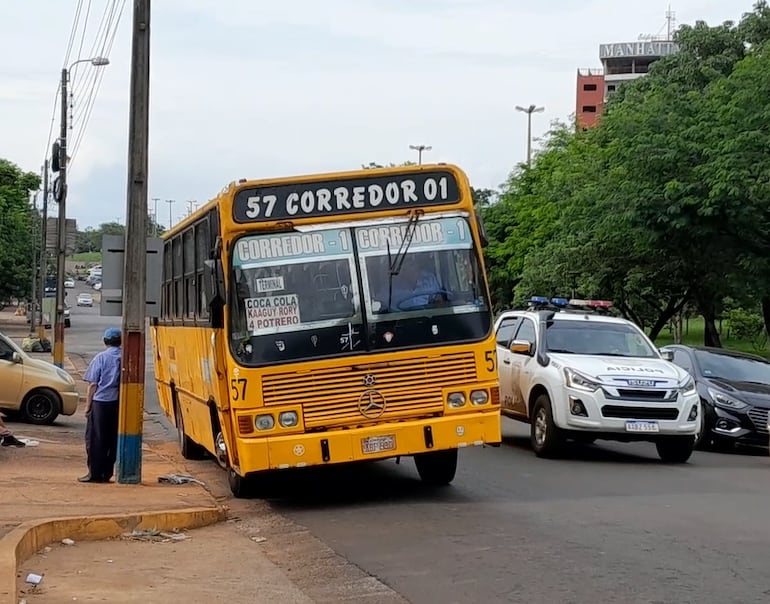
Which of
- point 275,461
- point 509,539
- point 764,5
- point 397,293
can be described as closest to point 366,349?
point 397,293

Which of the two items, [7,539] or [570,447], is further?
[570,447]

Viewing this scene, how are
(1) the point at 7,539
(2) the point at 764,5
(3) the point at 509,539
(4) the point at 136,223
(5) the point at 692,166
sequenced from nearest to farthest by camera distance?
(1) the point at 7,539 < (3) the point at 509,539 < (4) the point at 136,223 < (5) the point at 692,166 < (2) the point at 764,5

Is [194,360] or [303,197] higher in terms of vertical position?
[303,197]

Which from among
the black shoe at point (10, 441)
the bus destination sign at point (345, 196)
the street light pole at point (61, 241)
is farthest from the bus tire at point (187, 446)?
the street light pole at point (61, 241)

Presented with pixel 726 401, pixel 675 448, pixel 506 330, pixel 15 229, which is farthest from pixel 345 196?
pixel 15 229

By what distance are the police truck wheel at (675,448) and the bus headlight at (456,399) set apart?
179 inches

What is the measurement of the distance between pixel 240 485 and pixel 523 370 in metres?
5.39

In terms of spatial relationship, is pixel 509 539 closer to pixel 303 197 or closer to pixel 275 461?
pixel 275 461

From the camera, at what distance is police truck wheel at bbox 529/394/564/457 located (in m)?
14.9

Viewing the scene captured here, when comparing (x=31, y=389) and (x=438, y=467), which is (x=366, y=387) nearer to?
(x=438, y=467)

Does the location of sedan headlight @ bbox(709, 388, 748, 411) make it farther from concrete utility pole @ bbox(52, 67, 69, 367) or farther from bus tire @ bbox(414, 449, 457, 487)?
concrete utility pole @ bbox(52, 67, 69, 367)

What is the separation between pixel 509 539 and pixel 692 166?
18.2 metres

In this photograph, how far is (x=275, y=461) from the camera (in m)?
10.7

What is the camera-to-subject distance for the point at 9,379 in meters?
20.8
